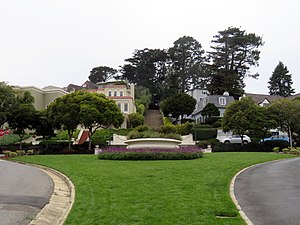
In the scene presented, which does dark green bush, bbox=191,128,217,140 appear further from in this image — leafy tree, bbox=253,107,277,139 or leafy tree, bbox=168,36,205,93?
leafy tree, bbox=168,36,205,93

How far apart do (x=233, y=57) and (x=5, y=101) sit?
148 ft

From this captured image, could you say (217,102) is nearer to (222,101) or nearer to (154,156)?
(222,101)

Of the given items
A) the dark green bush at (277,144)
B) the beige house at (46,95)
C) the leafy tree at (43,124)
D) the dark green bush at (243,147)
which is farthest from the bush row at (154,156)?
the beige house at (46,95)

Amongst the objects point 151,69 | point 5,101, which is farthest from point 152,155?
point 151,69

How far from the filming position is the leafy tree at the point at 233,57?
217 ft

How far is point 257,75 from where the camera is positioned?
2665 inches

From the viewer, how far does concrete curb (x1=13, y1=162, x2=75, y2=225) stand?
788cm

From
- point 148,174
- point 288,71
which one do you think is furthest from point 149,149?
point 288,71

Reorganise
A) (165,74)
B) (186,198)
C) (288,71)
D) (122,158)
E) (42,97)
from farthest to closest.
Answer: (288,71) → (165,74) → (42,97) → (122,158) → (186,198)

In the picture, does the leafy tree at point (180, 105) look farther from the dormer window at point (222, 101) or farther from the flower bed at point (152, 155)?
the flower bed at point (152, 155)

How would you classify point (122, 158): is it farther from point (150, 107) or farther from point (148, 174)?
point (150, 107)

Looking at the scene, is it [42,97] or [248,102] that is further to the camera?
[42,97]

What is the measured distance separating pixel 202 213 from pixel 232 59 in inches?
2459

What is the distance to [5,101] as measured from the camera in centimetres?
3450
